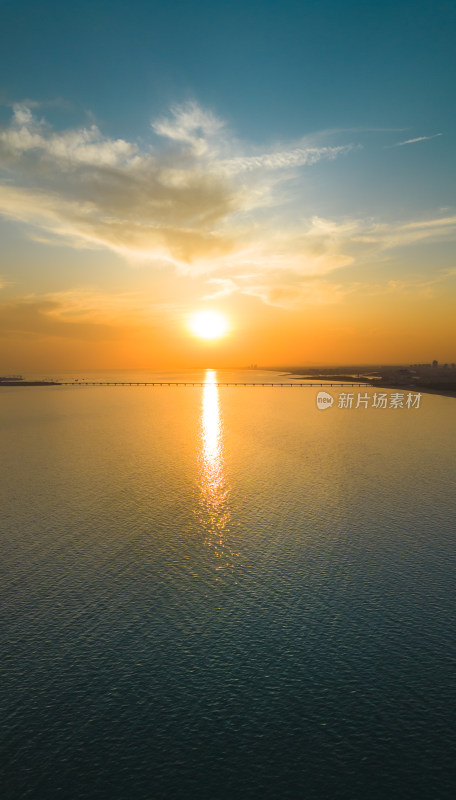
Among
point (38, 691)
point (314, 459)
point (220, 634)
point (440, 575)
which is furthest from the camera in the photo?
point (314, 459)

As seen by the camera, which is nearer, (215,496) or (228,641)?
(228,641)

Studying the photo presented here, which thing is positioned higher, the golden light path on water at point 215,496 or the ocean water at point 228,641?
the ocean water at point 228,641

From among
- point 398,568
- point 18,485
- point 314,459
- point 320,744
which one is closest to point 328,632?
point 320,744

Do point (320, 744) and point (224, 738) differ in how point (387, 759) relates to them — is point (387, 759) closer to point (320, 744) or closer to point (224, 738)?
point (320, 744)

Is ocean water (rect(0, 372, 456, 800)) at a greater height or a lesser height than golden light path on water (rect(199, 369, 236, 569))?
greater

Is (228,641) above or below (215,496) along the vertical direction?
above

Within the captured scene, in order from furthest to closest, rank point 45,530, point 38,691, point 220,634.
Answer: point 45,530 < point 220,634 < point 38,691

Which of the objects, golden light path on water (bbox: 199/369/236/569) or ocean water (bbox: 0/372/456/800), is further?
golden light path on water (bbox: 199/369/236/569)

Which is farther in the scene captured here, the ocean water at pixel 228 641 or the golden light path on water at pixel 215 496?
the golden light path on water at pixel 215 496
